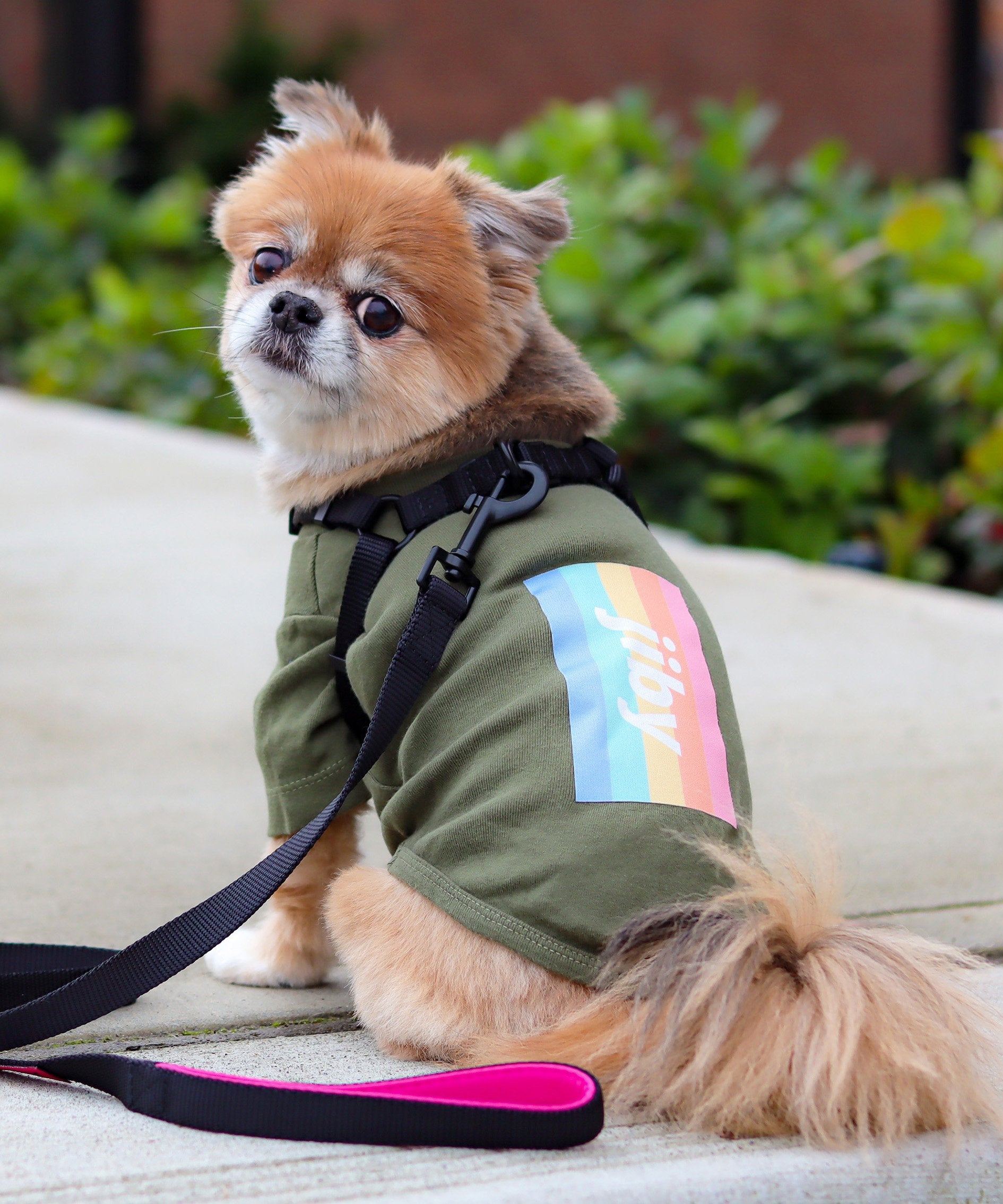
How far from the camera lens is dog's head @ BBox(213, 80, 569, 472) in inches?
88.7

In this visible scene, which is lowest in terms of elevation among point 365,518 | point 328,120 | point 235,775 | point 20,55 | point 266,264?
point 235,775

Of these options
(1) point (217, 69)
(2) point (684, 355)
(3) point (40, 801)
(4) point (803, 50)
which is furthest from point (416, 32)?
(3) point (40, 801)

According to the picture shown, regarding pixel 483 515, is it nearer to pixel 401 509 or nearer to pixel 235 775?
pixel 401 509

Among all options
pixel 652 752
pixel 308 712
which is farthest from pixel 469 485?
pixel 652 752

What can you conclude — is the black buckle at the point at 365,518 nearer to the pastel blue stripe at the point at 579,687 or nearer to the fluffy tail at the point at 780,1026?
the pastel blue stripe at the point at 579,687

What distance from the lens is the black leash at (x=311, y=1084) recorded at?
167 centimetres

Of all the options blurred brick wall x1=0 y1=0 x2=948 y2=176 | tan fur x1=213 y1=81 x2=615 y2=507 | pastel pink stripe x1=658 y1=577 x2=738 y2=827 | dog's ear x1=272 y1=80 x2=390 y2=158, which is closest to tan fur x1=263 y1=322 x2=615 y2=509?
tan fur x1=213 y1=81 x2=615 y2=507

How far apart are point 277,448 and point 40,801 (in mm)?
1256

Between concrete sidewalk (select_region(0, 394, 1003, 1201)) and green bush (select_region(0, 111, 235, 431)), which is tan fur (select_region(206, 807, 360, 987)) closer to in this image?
concrete sidewalk (select_region(0, 394, 1003, 1201))

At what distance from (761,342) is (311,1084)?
4.96 m

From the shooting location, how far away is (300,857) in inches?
80.0

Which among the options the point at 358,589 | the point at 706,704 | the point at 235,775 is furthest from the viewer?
the point at 235,775

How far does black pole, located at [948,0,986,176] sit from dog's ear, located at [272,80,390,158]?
37.2 feet

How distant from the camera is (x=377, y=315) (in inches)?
89.2
